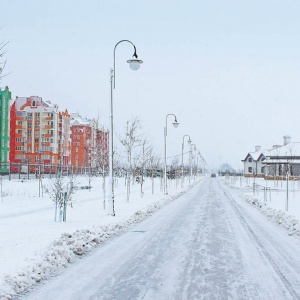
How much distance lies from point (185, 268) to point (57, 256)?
2.63 m

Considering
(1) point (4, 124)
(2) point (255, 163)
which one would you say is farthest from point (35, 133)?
(2) point (255, 163)

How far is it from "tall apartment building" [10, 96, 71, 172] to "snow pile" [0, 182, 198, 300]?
229 ft

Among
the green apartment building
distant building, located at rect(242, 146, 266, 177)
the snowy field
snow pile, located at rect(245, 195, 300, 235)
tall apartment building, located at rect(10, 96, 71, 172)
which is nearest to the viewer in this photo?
snow pile, located at rect(245, 195, 300, 235)

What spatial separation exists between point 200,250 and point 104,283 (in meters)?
3.59

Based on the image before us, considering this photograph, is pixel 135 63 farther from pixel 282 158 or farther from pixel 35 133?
pixel 35 133

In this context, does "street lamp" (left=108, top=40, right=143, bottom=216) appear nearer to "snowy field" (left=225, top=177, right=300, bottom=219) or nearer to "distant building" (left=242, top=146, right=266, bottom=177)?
"snowy field" (left=225, top=177, right=300, bottom=219)

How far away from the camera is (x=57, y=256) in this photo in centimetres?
818

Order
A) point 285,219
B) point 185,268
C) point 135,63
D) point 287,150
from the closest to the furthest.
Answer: point 185,268, point 135,63, point 285,219, point 287,150

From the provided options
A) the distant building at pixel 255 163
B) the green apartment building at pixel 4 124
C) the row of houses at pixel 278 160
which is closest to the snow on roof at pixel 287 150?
the row of houses at pixel 278 160

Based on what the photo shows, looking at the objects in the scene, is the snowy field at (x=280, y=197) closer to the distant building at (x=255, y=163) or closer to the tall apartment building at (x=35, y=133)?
the distant building at (x=255, y=163)

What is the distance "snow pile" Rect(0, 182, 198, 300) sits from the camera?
20.7ft

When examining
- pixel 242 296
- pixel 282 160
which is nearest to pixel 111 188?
pixel 242 296

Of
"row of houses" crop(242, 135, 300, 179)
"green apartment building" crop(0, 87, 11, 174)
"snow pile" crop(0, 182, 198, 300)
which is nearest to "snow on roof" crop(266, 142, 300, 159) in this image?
"row of houses" crop(242, 135, 300, 179)

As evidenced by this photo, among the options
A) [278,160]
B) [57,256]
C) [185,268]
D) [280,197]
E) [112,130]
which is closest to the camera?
[185,268]
